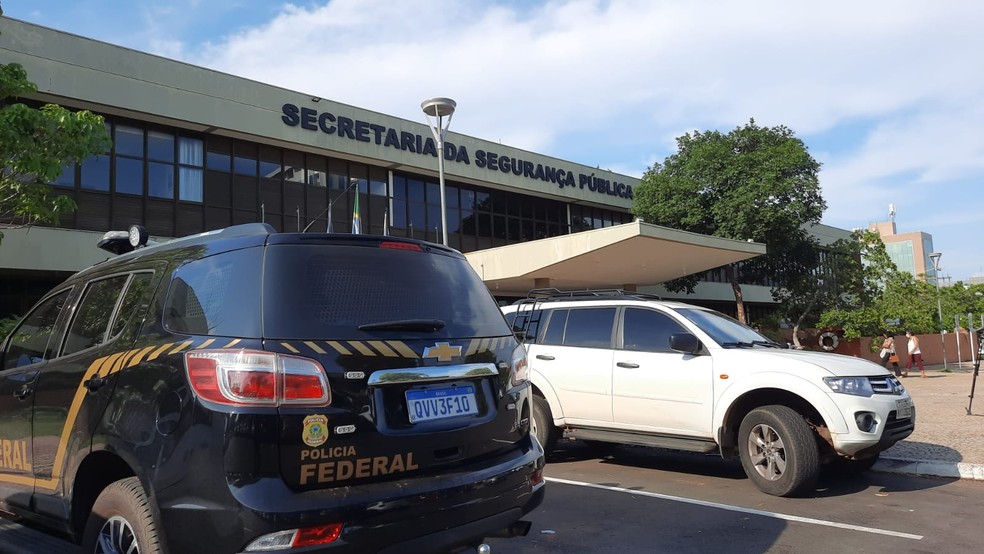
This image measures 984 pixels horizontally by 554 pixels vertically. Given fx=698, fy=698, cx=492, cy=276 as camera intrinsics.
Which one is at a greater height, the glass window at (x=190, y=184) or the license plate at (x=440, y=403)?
the glass window at (x=190, y=184)

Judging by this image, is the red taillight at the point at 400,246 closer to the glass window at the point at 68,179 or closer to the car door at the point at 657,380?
the car door at the point at 657,380

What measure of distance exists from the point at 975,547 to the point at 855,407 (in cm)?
158

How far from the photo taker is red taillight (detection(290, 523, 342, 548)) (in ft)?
9.11

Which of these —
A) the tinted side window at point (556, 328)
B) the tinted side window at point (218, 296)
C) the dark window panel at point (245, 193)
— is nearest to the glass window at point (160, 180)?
the dark window panel at point (245, 193)

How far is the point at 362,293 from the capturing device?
132 inches

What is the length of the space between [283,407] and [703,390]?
5.17 meters

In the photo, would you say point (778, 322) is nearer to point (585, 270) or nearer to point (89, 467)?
point (585, 270)

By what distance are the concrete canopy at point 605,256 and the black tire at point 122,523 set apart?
15.4 meters

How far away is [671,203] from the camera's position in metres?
32.6

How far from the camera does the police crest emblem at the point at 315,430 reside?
2889 millimetres

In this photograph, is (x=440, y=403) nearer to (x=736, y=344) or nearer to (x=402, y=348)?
(x=402, y=348)

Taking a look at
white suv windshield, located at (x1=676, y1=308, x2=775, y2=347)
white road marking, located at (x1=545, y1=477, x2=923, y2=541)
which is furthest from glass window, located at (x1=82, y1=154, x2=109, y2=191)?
white suv windshield, located at (x1=676, y1=308, x2=775, y2=347)

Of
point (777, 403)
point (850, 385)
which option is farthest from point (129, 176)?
point (850, 385)

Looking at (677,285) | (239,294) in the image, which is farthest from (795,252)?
(239,294)
